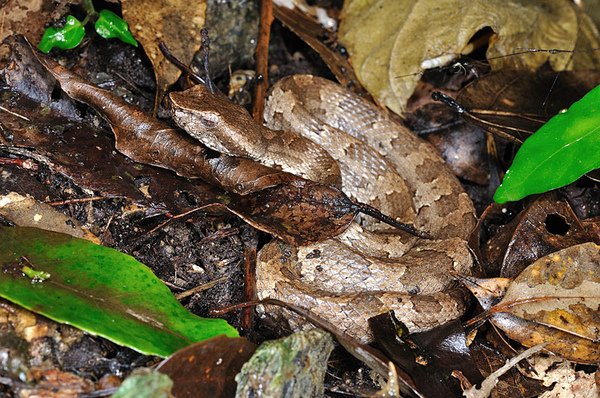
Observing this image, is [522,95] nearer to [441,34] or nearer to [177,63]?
[441,34]

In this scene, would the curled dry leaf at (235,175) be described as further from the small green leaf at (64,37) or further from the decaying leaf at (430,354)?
the decaying leaf at (430,354)

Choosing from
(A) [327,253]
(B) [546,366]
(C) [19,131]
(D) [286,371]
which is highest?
(C) [19,131]

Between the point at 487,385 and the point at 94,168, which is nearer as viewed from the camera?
the point at 487,385

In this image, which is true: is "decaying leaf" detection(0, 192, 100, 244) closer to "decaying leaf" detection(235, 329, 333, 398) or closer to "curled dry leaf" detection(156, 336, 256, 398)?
"curled dry leaf" detection(156, 336, 256, 398)

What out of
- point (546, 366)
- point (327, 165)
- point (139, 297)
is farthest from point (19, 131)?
point (546, 366)

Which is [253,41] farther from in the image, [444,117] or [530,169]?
[530,169]

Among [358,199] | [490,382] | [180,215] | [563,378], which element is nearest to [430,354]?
[490,382]

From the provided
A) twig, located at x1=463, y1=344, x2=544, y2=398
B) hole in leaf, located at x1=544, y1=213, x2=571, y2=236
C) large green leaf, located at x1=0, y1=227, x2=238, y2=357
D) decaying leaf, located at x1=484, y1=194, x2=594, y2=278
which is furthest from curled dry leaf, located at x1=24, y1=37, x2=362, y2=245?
hole in leaf, located at x1=544, y1=213, x2=571, y2=236
